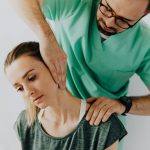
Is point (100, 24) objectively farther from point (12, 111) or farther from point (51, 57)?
point (12, 111)

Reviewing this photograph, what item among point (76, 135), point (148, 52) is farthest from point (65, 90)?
point (148, 52)

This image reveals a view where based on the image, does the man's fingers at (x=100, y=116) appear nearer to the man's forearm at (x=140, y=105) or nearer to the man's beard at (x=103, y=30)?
the man's forearm at (x=140, y=105)

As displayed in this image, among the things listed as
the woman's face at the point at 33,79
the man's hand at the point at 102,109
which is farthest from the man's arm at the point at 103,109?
the woman's face at the point at 33,79

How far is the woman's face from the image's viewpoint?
1060 mm

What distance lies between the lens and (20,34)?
132cm

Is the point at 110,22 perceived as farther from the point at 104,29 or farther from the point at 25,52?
the point at 25,52

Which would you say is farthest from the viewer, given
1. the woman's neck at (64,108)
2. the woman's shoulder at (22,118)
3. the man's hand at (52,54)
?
the woman's shoulder at (22,118)

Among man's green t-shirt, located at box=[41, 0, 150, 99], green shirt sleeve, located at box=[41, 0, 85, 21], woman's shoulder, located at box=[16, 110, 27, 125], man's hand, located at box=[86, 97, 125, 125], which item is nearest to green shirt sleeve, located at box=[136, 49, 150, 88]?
man's green t-shirt, located at box=[41, 0, 150, 99]

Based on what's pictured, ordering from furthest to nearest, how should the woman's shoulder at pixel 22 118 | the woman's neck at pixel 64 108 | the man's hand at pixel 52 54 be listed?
the woman's shoulder at pixel 22 118
the woman's neck at pixel 64 108
the man's hand at pixel 52 54

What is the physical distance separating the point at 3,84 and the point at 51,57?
399 mm

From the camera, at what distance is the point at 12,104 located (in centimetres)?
135

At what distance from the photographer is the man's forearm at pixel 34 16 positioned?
1.01m

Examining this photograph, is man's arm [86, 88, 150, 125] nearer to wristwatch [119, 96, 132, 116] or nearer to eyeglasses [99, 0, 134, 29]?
wristwatch [119, 96, 132, 116]

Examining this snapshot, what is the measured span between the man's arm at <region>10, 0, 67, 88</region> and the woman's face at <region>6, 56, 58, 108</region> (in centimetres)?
3
